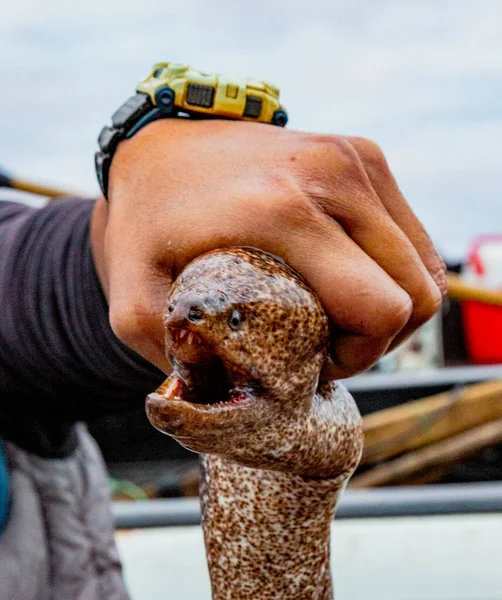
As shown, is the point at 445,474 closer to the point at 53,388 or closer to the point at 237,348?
the point at 53,388

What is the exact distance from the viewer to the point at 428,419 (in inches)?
176

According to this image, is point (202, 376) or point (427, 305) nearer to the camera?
point (202, 376)

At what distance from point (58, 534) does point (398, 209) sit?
34.2 inches

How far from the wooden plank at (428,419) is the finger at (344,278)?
3.52 m

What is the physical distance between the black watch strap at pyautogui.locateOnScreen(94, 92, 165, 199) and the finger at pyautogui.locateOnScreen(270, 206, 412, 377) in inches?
10.7

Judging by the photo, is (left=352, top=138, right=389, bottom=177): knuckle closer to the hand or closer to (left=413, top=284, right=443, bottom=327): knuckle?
the hand

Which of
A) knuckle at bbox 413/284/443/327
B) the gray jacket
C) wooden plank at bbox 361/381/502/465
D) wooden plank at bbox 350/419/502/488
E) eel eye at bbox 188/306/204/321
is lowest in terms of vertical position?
wooden plank at bbox 350/419/502/488

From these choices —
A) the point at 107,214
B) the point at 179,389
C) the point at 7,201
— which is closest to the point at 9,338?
the point at 107,214

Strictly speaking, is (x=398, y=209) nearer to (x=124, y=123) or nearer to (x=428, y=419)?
(x=124, y=123)

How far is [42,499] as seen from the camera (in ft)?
4.67

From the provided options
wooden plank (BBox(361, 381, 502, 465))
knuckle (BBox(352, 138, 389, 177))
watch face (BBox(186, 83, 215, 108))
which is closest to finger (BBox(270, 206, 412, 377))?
knuckle (BBox(352, 138, 389, 177))

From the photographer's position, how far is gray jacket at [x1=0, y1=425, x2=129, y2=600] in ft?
4.26

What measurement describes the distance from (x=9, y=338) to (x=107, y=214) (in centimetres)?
26

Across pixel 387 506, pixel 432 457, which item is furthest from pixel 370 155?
pixel 432 457
